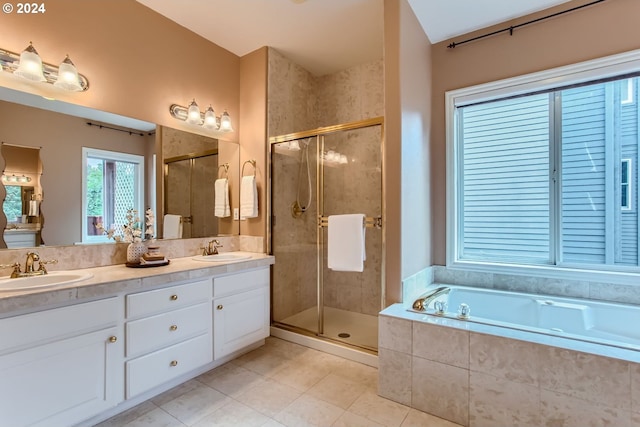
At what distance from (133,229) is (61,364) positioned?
97cm

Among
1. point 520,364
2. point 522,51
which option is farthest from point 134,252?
point 522,51

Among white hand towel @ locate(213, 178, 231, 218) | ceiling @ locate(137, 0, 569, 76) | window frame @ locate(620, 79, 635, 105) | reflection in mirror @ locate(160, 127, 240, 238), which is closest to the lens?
window frame @ locate(620, 79, 635, 105)

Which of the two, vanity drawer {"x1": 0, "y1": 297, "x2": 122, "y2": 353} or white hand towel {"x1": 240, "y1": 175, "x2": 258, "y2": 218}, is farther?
white hand towel {"x1": 240, "y1": 175, "x2": 258, "y2": 218}

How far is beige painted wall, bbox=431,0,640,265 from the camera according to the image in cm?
202

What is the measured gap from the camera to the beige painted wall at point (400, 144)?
2096mm

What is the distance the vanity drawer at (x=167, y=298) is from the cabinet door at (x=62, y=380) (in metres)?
0.16

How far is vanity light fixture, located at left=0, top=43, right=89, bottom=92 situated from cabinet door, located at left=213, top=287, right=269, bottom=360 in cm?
172

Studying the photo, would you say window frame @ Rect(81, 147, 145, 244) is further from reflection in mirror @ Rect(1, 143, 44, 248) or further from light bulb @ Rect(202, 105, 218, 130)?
light bulb @ Rect(202, 105, 218, 130)

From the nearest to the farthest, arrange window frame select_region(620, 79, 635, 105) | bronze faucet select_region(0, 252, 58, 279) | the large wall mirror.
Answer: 1. bronze faucet select_region(0, 252, 58, 279)
2. the large wall mirror
3. window frame select_region(620, 79, 635, 105)

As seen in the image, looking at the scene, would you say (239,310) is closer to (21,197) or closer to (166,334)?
(166,334)

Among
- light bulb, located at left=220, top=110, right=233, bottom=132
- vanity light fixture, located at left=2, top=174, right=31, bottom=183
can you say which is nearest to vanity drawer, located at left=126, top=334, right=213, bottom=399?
vanity light fixture, located at left=2, top=174, right=31, bottom=183

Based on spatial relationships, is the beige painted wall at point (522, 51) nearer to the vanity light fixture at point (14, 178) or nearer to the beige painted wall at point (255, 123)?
the beige painted wall at point (255, 123)

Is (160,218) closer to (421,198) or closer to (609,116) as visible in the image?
(421,198)

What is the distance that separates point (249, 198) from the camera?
2.88 meters
